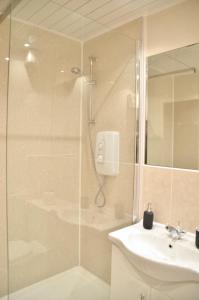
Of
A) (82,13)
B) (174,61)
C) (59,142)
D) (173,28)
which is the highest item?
(82,13)

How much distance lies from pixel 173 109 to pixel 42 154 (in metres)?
1.13

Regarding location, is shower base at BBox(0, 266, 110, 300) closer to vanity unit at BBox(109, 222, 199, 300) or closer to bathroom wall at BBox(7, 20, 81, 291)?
bathroom wall at BBox(7, 20, 81, 291)

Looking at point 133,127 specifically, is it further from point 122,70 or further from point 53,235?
point 53,235

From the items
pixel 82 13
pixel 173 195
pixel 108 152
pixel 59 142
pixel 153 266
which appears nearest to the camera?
pixel 153 266

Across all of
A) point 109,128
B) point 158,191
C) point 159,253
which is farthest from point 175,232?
point 109,128

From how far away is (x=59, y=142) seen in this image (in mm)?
2029

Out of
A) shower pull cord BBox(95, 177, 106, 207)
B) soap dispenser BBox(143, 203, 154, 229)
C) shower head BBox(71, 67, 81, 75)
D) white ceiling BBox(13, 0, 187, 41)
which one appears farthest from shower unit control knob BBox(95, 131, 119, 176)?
white ceiling BBox(13, 0, 187, 41)

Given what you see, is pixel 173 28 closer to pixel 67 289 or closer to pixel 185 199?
pixel 185 199

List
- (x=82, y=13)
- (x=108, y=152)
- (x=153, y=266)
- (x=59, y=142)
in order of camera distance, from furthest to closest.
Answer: (x=59, y=142) → (x=108, y=152) → (x=82, y=13) → (x=153, y=266)

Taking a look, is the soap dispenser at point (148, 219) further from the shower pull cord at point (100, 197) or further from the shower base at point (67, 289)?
the shower base at point (67, 289)

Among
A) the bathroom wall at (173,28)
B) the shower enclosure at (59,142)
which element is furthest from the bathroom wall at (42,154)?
the bathroom wall at (173,28)

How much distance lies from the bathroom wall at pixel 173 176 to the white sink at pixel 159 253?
0.13 metres

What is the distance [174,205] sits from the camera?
1587mm

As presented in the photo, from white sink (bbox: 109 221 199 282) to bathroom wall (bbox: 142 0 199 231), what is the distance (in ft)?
0.43
